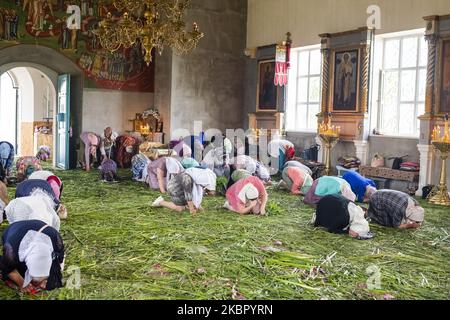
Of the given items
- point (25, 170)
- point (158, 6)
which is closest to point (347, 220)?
point (158, 6)

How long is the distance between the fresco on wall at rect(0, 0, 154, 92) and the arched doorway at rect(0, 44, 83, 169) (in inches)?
7.0

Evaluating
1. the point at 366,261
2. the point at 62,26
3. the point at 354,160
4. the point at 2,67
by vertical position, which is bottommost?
the point at 366,261

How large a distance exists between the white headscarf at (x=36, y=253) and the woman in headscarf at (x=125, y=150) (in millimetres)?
10771

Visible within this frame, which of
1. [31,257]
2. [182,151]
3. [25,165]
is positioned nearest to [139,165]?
[182,151]

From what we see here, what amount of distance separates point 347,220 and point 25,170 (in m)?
6.19

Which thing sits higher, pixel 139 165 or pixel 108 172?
pixel 139 165

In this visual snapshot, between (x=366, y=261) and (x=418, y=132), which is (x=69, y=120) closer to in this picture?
(x=418, y=132)

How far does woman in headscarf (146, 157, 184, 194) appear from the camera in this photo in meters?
10.2

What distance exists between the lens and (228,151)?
39.7 ft

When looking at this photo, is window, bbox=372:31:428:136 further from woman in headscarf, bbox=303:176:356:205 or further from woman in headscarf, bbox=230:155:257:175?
woman in headscarf, bbox=303:176:356:205

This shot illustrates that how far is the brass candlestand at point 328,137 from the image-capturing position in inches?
499

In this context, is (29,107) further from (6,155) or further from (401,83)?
(401,83)

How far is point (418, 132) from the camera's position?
11719 millimetres

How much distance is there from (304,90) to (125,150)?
531 centimetres
